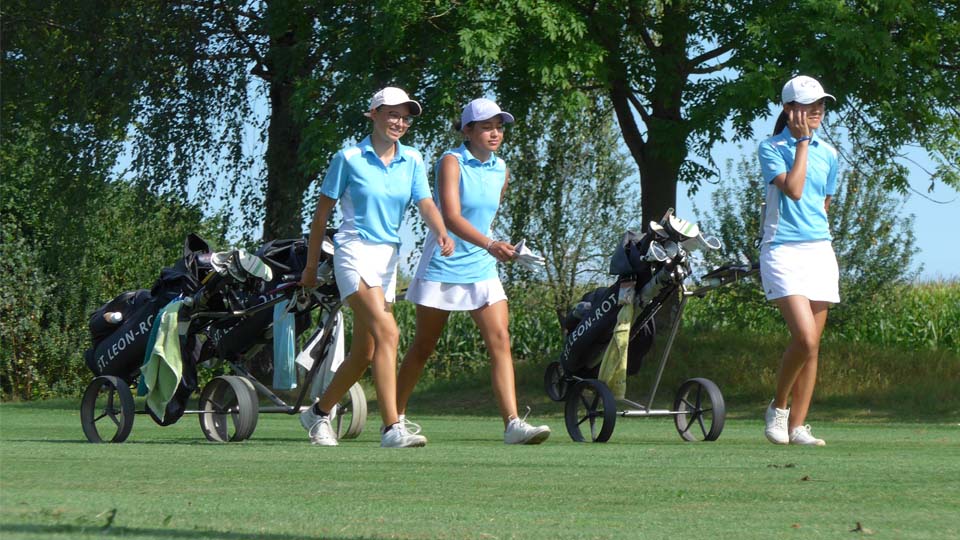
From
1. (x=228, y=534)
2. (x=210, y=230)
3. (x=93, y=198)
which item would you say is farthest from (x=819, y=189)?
(x=210, y=230)

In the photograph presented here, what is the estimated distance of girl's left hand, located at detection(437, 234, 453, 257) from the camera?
9.43m

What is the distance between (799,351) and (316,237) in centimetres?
312

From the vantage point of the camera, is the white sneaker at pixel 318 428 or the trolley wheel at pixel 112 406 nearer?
the white sneaker at pixel 318 428

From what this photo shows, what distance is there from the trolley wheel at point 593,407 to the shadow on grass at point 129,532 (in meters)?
5.84

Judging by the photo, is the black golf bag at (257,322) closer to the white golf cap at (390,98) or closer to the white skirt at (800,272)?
the white golf cap at (390,98)

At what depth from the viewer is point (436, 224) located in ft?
31.8

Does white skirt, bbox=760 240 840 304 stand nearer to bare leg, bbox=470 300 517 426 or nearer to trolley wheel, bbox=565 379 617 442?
trolley wheel, bbox=565 379 617 442

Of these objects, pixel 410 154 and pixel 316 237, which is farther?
pixel 410 154

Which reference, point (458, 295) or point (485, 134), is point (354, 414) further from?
point (485, 134)

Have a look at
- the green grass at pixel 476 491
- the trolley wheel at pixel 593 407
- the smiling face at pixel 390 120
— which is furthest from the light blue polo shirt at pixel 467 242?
the trolley wheel at pixel 593 407

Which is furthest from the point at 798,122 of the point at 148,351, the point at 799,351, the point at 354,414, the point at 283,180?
the point at 283,180

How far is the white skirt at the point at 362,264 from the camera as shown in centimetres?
964

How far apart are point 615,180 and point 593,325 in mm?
17528

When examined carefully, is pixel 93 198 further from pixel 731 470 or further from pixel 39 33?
pixel 731 470
